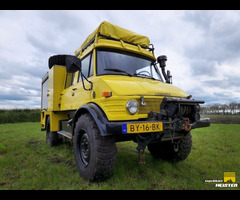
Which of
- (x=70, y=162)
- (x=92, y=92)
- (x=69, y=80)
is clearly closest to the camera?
(x=92, y=92)

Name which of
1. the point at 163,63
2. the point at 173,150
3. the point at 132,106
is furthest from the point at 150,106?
the point at 163,63

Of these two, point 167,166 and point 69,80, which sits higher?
point 69,80

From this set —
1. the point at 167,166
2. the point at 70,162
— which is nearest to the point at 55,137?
the point at 70,162

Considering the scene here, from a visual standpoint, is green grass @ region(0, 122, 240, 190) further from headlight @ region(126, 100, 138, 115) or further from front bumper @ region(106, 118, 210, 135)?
headlight @ region(126, 100, 138, 115)

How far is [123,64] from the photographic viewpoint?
371 centimetres

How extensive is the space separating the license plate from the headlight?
28 cm

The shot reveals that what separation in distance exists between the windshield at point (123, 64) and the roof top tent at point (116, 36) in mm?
412

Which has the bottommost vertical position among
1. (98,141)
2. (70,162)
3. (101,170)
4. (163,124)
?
(70,162)

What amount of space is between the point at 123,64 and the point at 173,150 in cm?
233

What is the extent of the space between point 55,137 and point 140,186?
421cm

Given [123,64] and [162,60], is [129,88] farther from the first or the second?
[162,60]

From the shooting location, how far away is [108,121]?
2.66m

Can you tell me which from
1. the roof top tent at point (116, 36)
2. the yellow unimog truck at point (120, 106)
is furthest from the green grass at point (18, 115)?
the roof top tent at point (116, 36)

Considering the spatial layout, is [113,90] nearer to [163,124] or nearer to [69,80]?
[163,124]
